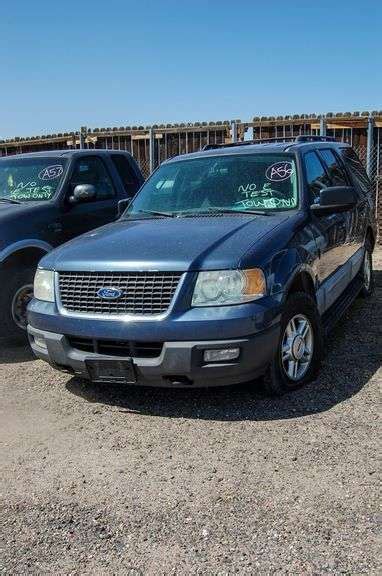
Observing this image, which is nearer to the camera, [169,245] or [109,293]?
[109,293]

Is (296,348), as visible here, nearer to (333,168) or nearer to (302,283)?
(302,283)

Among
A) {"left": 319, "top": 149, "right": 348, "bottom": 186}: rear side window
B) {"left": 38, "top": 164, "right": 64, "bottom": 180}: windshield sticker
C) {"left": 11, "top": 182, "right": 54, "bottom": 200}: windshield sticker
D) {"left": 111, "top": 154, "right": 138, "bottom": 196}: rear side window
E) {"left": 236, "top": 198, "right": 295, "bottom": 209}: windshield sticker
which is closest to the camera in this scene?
{"left": 236, "top": 198, "right": 295, "bottom": 209}: windshield sticker

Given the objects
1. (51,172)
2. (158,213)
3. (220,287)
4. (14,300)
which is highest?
(51,172)

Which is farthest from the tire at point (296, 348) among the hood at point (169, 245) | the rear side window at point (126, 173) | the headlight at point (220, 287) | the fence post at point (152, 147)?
the fence post at point (152, 147)

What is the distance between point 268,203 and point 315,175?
796 mm

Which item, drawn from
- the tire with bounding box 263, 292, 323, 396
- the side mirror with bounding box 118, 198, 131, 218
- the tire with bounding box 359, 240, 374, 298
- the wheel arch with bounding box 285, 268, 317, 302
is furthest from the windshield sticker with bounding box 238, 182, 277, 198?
the tire with bounding box 359, 240, 374, 298

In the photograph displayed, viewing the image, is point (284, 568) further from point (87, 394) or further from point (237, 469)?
point (87, 394)

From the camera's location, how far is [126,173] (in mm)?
7785

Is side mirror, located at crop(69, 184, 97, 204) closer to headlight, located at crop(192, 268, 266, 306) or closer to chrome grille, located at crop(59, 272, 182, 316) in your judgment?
chrome grille, located at crop(59, 272, 182, 316)

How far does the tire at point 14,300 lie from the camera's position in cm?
600

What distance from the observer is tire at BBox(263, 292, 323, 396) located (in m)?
4.36

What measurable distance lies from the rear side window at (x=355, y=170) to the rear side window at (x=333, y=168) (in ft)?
1.12

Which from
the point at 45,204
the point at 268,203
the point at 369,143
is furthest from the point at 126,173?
the point at 369,143

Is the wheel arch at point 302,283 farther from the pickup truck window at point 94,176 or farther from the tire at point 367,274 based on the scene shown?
the pickup truck window at point 94,176
